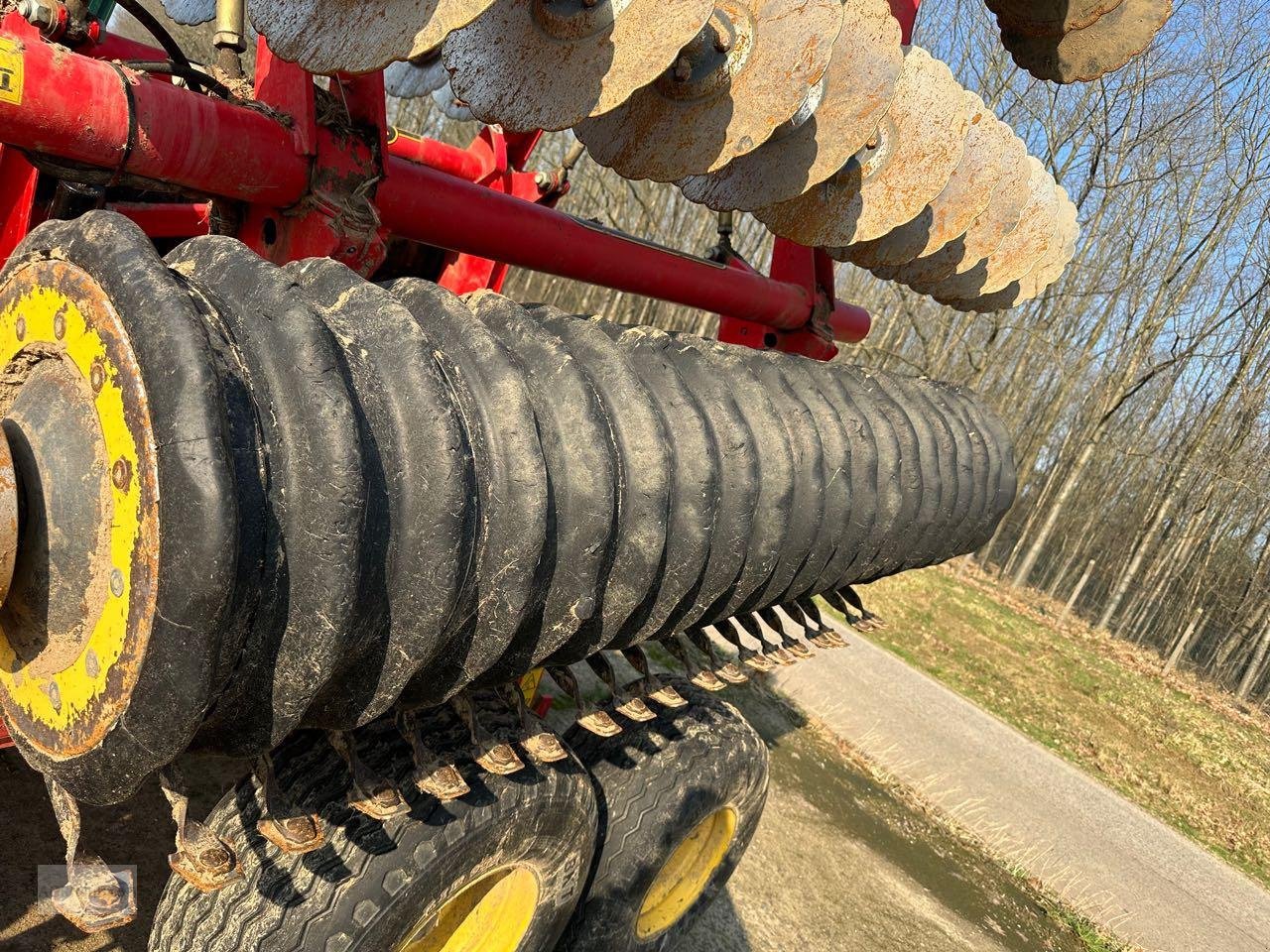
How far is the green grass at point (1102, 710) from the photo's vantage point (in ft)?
25.3

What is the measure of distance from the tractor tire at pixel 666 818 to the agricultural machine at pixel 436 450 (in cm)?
1

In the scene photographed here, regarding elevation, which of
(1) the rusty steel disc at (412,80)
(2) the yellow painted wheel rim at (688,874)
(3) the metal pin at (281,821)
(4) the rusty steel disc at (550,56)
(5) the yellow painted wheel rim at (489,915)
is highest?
(1) the rusty steel disc at (412,80)

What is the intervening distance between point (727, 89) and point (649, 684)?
1487 millimetres

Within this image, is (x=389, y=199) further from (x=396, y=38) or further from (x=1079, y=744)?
(x=1079, y=744)

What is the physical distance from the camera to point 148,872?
2.64 meters

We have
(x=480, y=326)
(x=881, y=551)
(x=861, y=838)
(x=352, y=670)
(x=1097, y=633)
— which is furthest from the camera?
(x=1097, y=633)

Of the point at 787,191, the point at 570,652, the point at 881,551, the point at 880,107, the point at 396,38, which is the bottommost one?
the point at 570,652

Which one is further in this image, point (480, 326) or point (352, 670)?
point (480, 326)

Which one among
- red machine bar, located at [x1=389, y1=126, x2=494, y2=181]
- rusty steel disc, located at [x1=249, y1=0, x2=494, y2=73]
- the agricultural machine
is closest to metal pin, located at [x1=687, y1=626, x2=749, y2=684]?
the agricultural machine

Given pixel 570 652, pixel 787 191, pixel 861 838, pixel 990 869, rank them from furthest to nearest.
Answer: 1. pixel 990 869
2. pixel 861 838
3. pixel 787 191
4. pixel 570 652

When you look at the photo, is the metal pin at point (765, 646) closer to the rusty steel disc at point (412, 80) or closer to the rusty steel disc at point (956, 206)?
the rusty steel disc at point (956, 206)

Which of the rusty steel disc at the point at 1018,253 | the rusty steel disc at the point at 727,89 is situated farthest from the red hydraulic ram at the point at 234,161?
the rusty steel disc at the point at 1018,253

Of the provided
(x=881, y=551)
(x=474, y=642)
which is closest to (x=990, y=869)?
(x=881, y=551)

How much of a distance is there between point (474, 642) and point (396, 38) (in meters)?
0.94
